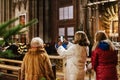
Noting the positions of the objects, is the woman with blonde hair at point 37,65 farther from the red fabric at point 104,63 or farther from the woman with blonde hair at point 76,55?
the red fabric at point 104,63

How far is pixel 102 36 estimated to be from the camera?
502cm

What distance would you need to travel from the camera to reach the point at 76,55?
5668 millimetres

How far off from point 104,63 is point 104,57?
136mm

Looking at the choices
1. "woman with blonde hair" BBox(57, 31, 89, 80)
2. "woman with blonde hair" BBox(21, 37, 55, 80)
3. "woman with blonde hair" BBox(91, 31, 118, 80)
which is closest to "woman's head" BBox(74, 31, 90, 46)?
"woman with blonde hair" BBox(57, 31, 89, 80)

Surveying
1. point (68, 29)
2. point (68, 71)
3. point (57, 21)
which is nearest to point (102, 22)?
point (68, 29)

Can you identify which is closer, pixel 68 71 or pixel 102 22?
pixel 68 71

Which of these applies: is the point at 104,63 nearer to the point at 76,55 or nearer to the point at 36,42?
the point at 76,55

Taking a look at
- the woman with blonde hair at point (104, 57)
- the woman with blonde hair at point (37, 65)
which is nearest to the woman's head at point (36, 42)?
the woman with blonde hair at point (37, 65)

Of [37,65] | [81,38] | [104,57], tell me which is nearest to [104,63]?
[104,57]

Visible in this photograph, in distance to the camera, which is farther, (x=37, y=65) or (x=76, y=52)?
(x=76, y=52)

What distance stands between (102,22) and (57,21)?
169 inches

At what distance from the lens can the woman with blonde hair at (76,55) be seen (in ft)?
18.0

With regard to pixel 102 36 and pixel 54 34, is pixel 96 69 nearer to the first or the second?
pixel 102 36

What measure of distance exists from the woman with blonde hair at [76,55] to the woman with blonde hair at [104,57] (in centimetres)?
38
